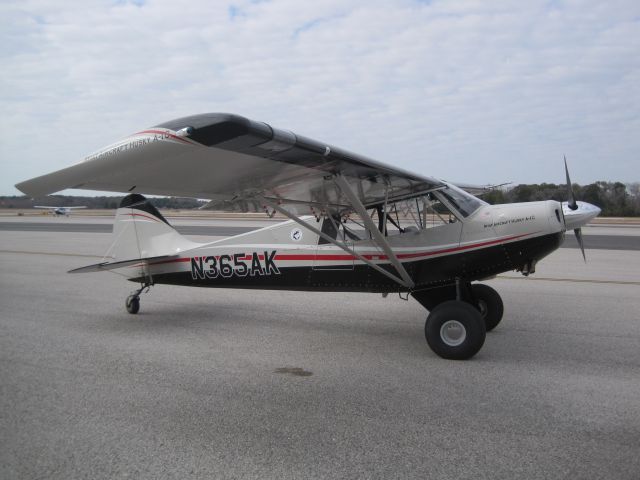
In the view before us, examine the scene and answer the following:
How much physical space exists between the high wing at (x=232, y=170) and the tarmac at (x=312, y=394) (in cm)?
187

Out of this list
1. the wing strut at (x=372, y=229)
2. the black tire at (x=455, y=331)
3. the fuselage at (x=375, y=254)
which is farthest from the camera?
the fuselage at (x=375, y=254)

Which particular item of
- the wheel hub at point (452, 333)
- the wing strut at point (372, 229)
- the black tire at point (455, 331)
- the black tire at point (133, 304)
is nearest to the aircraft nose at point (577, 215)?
the black tire at point (455, 331)

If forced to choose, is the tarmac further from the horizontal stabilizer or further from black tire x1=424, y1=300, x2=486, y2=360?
the horizontal stabilizer

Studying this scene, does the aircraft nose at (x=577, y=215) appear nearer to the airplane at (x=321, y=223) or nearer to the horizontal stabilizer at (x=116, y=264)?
the airplane at (x=321, y=223)

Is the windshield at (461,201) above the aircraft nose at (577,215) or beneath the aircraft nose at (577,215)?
above

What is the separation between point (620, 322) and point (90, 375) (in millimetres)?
7049

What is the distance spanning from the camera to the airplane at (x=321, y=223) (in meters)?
3.86

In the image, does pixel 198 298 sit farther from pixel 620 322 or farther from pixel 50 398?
pixel 620 322

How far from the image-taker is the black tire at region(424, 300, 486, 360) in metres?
5.59

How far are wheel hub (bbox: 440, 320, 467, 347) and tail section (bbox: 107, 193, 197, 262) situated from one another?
165 inches

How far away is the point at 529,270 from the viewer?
618cm

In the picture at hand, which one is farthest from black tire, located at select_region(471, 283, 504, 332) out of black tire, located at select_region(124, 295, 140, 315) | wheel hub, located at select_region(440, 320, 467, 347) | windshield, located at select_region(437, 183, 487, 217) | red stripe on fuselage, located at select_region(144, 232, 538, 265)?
black tire, located at select_region(124, 295, 140, 315)

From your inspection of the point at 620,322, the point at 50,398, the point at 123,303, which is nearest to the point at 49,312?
the point at 123,303

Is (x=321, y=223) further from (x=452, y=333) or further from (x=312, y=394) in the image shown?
(x=312, y=394)
